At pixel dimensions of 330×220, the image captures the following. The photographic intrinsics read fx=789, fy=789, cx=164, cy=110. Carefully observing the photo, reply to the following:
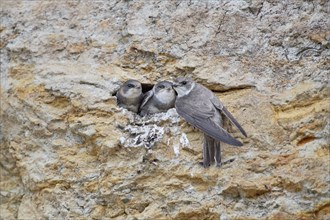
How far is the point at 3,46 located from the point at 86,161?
3.14ft

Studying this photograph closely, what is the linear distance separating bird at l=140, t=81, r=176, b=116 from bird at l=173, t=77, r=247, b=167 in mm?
66

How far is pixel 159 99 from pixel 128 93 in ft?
0.61

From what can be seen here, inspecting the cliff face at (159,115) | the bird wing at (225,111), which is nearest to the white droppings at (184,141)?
the cliff face at (159,115)

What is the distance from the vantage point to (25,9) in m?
4.71

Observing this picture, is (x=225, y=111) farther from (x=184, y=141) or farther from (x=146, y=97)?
(x=146, y=97)

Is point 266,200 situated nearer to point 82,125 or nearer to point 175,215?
point 175,215

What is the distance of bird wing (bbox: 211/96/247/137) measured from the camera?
3.90m

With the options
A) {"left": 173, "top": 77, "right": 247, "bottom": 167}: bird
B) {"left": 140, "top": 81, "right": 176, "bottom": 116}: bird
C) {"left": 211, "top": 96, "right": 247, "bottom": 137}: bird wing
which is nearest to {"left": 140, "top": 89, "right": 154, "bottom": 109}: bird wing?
{"left": 140, "top": 81, "right": 176, "bottom": 116}: bird

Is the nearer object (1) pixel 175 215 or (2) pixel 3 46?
(1) pixel 175 215

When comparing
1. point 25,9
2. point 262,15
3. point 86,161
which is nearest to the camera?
point 86,161

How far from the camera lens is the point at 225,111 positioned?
402 centimetres

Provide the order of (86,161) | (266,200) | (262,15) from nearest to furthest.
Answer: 1. (266,200)
2. (86,161)
3. (262,15)

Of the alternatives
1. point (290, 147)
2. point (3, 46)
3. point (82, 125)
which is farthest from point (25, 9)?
point (290, 147)

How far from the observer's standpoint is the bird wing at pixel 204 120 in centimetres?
381
